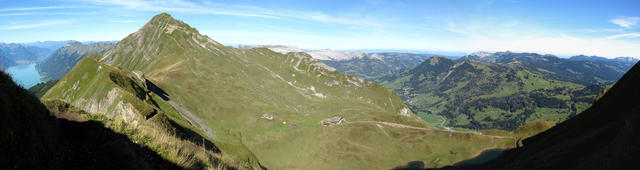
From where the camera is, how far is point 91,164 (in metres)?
9.44

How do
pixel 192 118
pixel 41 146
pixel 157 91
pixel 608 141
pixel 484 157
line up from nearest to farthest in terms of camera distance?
pixel 41 146
pixel 608 141
pixel 484 157
pixel 157 91
pixel 192 118

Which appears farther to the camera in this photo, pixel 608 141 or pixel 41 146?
pixel 608 141

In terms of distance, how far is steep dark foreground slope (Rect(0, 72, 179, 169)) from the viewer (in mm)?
6488

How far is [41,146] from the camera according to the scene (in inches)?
284

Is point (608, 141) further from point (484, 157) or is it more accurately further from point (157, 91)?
point (157, 91)

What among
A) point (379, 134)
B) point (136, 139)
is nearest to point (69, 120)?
point (136, 139)

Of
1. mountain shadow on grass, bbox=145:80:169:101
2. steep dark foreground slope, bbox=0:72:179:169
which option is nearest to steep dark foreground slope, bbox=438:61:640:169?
steep dark foreground slope, bbox=0:72:179:169

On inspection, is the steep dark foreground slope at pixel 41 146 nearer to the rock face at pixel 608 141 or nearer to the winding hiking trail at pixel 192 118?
the rock face at pixel 608 141

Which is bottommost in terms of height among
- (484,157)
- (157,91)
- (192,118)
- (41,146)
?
(484,157)

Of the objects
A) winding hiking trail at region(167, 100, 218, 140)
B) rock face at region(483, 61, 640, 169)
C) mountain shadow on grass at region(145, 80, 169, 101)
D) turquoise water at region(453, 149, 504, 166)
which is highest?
rock face at region(483, 61, 640, 169)

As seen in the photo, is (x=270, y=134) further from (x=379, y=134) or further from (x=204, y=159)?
(x=204, y=159)

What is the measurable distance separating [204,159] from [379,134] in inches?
6690

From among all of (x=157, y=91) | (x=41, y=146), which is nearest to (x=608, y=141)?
(x=41, y=146)

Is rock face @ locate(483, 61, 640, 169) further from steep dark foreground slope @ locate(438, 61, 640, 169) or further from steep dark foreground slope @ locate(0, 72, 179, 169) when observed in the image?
steep dark foreground slope @ locate(0, 72, 179, 169)
